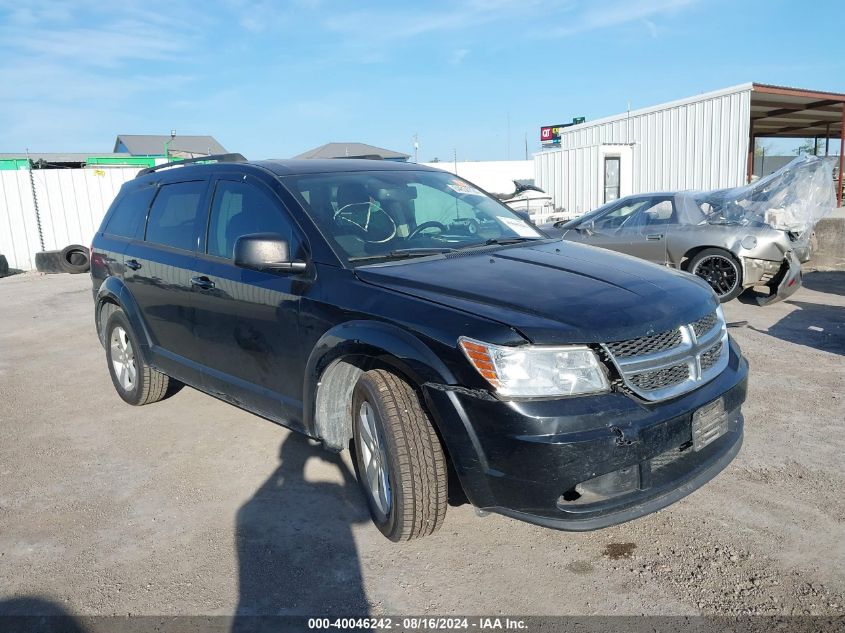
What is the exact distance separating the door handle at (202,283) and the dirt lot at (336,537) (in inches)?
43.4

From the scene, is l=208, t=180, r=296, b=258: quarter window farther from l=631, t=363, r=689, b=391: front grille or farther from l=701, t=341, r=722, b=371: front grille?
l=701, t=341, r=722, b=371: front grille

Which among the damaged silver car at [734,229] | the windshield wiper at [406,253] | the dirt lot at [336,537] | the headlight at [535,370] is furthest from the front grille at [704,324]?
the damaged silver car at [734,229]

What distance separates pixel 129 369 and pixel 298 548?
288 centimetres

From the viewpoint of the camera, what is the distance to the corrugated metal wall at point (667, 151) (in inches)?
643

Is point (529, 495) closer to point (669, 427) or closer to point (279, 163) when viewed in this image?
point (669, 427)

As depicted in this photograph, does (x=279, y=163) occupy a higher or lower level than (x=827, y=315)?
higher

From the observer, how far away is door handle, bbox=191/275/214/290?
4133mm

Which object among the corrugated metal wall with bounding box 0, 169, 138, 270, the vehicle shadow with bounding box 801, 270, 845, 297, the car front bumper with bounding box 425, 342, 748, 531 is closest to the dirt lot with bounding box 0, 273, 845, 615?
the car front bumper with bounding box 425, 342, 748, 531

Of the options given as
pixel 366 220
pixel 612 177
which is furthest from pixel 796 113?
pixel 366 220

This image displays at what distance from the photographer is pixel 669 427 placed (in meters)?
2.72

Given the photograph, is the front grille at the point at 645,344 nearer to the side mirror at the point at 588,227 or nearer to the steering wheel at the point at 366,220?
the steering wheel at the point at 366,220

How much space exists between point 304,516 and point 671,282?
2185 mm

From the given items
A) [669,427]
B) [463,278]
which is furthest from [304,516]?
[669,427]

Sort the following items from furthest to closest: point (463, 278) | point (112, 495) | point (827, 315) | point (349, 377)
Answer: point (827, 315) < point (112, 495) < point (349, 377) < point (463, 278)
